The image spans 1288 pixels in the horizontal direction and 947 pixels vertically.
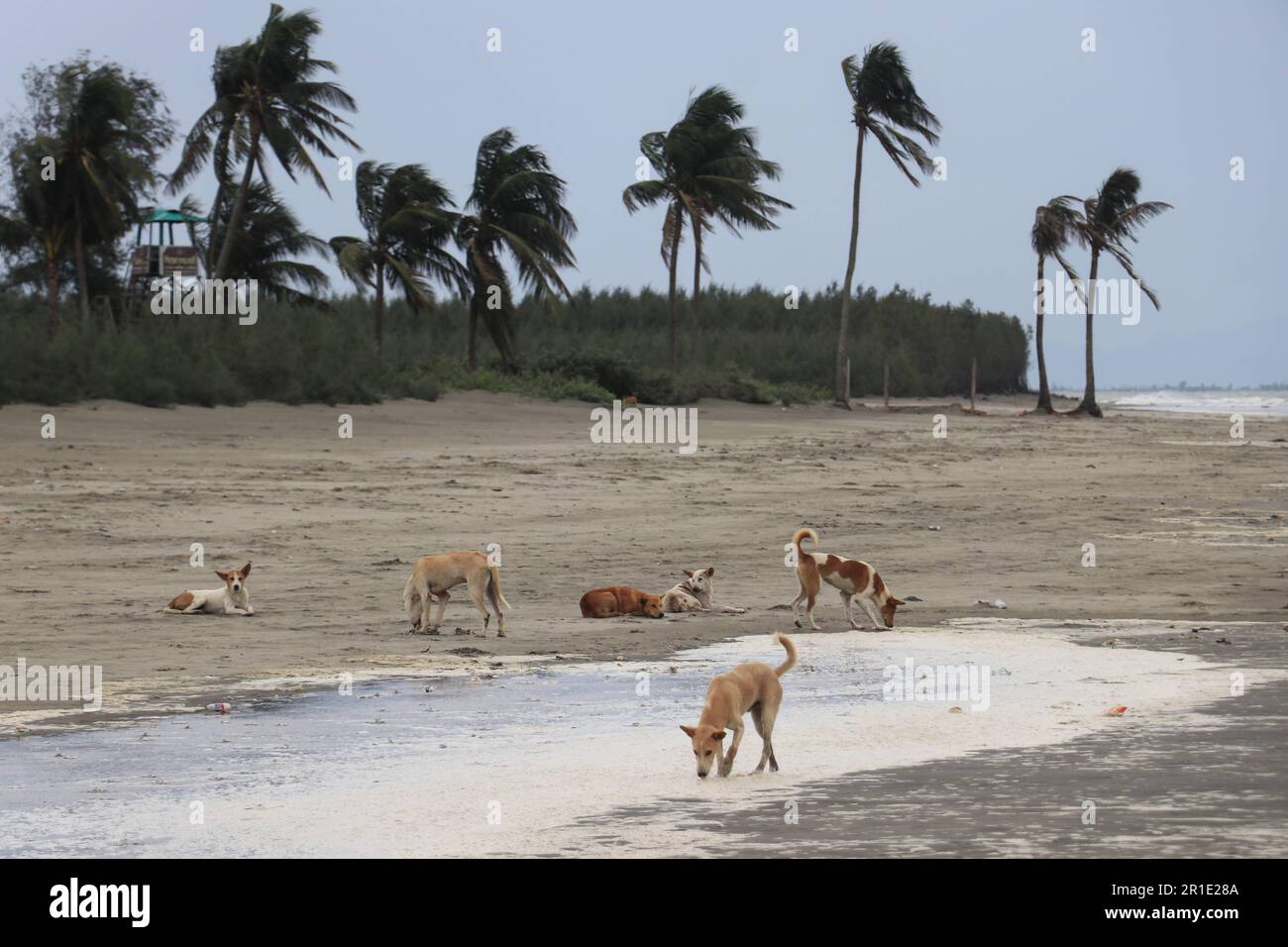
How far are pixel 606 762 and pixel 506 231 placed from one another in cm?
3513

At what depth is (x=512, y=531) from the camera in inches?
668

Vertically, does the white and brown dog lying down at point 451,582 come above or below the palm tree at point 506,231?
below

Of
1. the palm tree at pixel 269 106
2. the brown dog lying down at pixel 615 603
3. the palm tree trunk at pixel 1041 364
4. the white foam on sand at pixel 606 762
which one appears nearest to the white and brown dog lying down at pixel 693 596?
the brown dog lying down at pixel 615 603

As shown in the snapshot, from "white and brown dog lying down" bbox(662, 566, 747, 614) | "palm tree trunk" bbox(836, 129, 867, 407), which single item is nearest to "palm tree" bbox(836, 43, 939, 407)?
"palm tree trunk" bbox(836, 129, 867, 407)

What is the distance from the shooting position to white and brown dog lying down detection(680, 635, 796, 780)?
6.96m

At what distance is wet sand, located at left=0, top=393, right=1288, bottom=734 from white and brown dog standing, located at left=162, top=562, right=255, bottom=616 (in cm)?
16

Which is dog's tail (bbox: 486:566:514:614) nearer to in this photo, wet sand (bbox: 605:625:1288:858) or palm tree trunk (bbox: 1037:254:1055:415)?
wet sand (bbox: 605:625:1288:858)

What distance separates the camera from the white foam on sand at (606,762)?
19.9 ft

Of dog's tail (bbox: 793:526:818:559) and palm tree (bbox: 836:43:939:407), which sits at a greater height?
palm tree (bbox: 836:43:939:407)

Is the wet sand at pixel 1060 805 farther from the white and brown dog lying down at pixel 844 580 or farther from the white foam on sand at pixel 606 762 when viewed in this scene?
the white and brown dog lying down at pixel 844 580

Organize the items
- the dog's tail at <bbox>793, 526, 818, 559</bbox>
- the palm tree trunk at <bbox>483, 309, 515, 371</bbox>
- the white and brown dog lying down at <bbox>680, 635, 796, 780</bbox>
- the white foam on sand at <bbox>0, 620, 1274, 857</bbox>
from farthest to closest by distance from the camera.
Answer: the palm tree trunk at <bbox>483, 309, 515, 371</bbox>
the dog's tail at <bbox>793, 526, 818, 559</bbox>
the white and brown dog lying down at <bbox>680, 635, 796, 780</bbox>
the white foam on sand at <bbox>0, 620, 1274, 857</bbox>

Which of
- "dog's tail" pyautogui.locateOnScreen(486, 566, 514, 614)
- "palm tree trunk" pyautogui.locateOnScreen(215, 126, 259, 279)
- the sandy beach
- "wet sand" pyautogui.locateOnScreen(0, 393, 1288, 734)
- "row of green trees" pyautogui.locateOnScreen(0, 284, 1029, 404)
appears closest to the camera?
the sandy beach

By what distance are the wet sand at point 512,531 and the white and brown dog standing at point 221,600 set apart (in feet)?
0.53
